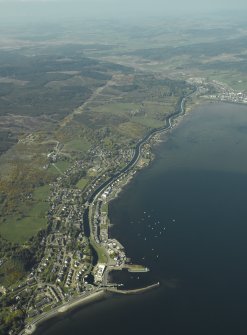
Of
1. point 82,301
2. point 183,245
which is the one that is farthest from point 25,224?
point 183,245

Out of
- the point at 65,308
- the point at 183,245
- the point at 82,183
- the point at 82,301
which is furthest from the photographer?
the point at 82,183

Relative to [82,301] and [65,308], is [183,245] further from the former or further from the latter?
[65,308]

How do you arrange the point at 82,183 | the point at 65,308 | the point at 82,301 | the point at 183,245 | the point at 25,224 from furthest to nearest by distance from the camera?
the point at 82,183 < the point at 25,224 < the point at 183,245 < the point at 82,301 < the point at 65,308

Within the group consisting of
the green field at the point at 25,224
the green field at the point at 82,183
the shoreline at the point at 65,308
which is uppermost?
the green field at the point at 82,183

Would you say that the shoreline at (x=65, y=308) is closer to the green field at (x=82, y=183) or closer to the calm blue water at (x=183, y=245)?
the calm blue water at (x=183, y=245)

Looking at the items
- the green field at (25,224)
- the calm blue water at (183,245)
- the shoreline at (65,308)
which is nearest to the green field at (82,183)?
the calm blue water at (183,245)

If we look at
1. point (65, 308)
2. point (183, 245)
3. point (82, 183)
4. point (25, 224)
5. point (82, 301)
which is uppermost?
point (82, 183)

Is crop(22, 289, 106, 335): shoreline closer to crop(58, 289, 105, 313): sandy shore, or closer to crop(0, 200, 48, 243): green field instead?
crop(58, 289, 105, 313): sandy shore

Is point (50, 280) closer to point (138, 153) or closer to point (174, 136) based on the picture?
point (138, 153)

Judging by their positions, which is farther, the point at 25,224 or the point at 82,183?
the point at 82,183
